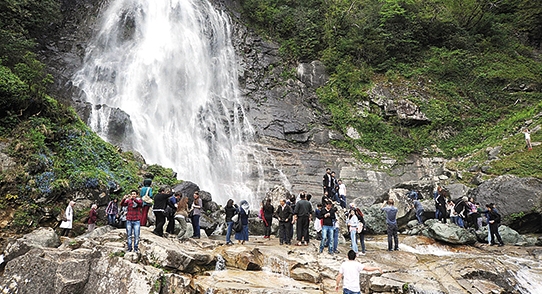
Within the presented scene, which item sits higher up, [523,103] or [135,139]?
[523,103]

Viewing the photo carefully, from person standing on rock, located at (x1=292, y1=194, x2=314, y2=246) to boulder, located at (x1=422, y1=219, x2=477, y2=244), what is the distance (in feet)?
15.7

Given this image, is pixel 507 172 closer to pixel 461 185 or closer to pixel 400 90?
pixel 461 185

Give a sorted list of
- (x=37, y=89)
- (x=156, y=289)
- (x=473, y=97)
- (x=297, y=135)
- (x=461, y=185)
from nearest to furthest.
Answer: (x=156, y=289) < (x=37, y=89) < (x=461, y=185) < (x=297, y=135) < (x=473, y=97)

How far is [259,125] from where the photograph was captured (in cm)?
2375

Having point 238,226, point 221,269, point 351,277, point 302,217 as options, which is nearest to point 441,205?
point 302,217

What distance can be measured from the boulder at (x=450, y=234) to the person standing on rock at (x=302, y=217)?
4797 mm

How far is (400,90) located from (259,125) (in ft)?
39.0

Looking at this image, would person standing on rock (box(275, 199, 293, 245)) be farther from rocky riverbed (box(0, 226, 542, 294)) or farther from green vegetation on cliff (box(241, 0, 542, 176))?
green vegetation on cliff (box(241, 0, 542, 176))

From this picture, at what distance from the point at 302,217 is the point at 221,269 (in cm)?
296

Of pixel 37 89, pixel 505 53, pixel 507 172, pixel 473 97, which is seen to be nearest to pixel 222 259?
pixel 37 89

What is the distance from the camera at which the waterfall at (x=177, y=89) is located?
19.9 metres

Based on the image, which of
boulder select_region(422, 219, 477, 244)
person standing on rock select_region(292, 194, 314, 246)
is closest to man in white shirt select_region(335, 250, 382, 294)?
person standing on rock select_region(292, 194, 314, 246)

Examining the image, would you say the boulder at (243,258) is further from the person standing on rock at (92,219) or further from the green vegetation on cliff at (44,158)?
the green vegetation on cliff at (44,158)

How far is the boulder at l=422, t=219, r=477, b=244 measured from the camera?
1091 cm
